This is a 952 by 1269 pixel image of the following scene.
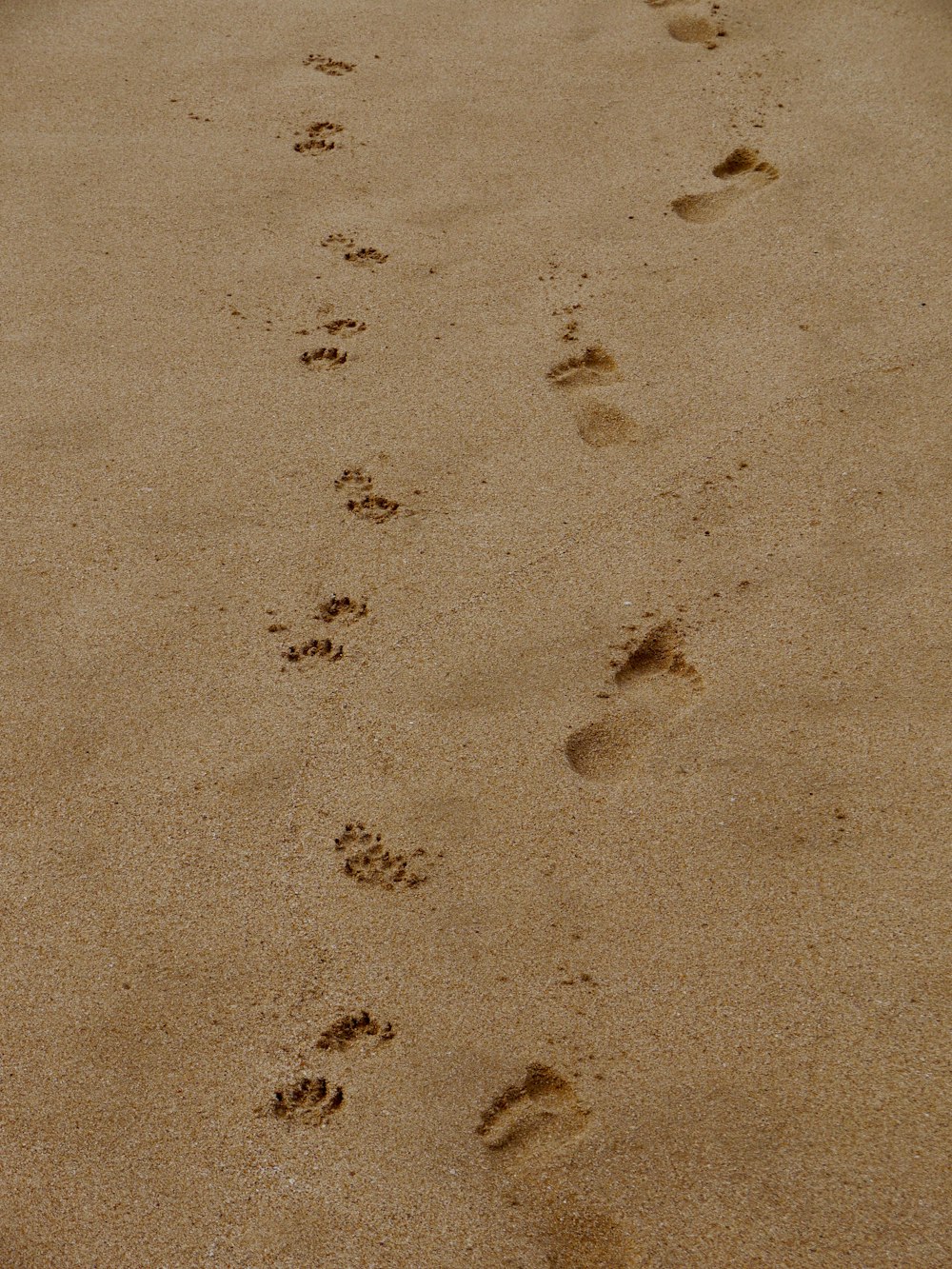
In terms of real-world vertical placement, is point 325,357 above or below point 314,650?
above

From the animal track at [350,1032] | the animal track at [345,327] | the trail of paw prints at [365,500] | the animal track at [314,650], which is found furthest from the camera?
the animal track at [345,327]

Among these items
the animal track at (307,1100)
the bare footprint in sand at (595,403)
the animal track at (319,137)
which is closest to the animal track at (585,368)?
the bare footprint in sand at (595,403)

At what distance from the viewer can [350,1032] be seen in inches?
82.4

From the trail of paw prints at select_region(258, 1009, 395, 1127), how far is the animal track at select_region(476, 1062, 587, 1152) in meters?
0.21

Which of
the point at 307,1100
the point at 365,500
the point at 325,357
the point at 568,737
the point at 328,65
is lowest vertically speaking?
the point at 307,1100

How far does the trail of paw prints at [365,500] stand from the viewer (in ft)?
9.21

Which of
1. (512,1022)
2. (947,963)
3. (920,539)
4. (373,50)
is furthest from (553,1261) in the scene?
(373,50)

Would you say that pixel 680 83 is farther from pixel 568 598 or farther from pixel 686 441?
pixel 568 598

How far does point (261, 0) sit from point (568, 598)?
2615 millimetres

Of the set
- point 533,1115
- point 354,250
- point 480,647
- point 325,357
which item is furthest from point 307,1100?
point 354,250

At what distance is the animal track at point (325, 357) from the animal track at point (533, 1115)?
1760 mm

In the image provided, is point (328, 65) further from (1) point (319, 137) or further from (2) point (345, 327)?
(2) point (345, 327)

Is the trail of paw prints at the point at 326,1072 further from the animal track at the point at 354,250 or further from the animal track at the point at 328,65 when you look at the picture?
the animal track at the point at 328,65

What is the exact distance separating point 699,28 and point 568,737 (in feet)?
8.50
